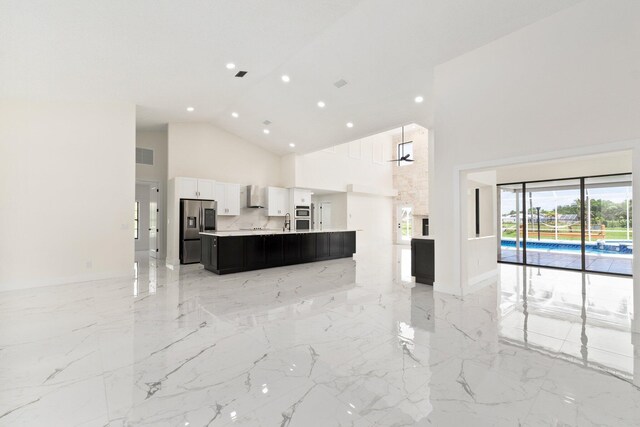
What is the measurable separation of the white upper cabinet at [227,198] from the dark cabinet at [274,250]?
2.31 metres

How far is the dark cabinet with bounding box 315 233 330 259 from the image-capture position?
799cm

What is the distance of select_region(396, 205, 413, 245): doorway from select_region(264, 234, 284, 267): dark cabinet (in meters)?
8.08

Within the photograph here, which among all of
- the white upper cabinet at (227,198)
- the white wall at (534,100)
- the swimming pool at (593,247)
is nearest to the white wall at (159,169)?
the white upper cabinet at (227,198)

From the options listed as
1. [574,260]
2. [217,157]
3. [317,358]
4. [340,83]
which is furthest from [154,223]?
[574,260]

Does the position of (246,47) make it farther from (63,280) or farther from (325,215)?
(325,215)

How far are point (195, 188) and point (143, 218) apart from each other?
4.42 meters

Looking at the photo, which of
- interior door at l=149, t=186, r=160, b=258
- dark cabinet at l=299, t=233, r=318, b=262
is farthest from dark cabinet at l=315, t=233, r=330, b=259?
interior door at l=149, t=186, r=160, b=258

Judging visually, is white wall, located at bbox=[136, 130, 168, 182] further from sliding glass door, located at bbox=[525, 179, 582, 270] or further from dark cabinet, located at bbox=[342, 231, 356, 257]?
sliding glass door, located at bbox=[525, 179, 582, 270]

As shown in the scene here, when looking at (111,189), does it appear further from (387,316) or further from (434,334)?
(434,334)

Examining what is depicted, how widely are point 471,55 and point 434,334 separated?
3.98 meters

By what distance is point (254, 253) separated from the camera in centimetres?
662

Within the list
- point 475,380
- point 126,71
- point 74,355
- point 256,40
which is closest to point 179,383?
point 74,355

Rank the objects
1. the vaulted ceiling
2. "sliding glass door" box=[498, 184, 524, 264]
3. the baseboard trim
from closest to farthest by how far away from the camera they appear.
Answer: the vaulted ceiling → the baseboard trim → "sliding glass door" box=[498, 184, 524, 264]

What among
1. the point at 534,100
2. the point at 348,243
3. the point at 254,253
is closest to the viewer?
the point at 534,100
